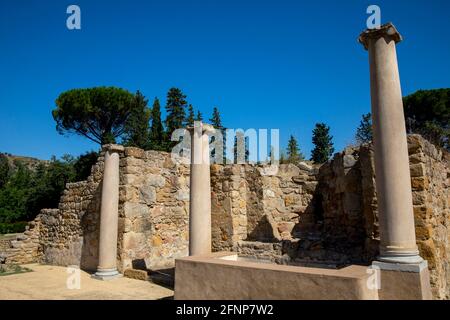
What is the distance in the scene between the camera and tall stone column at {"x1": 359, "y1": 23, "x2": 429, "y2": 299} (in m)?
4.27

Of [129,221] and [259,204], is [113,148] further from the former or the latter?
[259,204]

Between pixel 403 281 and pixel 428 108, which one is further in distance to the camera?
pixel 428 108

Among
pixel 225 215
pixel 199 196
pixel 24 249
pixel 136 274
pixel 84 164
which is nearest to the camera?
pixel 199 196

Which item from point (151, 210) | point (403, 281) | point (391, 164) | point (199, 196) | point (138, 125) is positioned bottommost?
point (403, 281)

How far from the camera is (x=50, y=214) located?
11938mm

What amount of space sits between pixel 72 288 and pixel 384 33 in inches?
335

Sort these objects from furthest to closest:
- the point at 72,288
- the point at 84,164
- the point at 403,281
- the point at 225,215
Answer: the point at 84,164 → the point at 225,215 → the point at 72,288 → the point at 403,281

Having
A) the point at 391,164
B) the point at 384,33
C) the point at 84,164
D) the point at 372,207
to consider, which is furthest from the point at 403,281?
the point at 84,164

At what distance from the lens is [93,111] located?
27.0 metres

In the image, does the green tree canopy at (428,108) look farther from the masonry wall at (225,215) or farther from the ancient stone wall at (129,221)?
the ancient stone wall at (129,221)

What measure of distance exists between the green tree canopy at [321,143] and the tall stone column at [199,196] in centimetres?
2185
